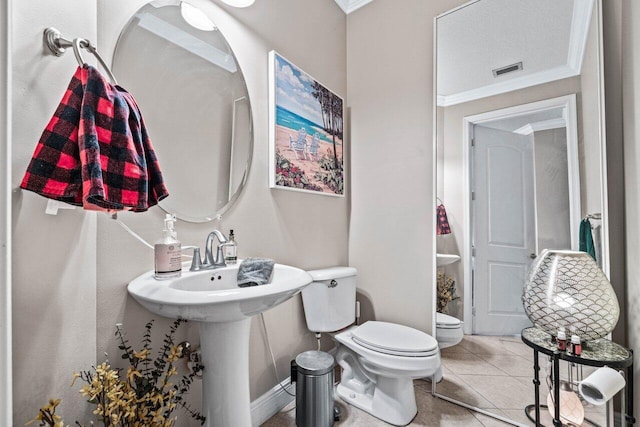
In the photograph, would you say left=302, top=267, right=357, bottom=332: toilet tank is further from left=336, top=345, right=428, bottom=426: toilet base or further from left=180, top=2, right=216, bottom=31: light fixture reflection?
left=180, top=2, right=216, bottom=31: light fixture reflection

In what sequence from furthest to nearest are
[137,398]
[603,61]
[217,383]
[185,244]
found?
1. [603,61]
2. [185,244]
3. [217,383]
4. [137,398]

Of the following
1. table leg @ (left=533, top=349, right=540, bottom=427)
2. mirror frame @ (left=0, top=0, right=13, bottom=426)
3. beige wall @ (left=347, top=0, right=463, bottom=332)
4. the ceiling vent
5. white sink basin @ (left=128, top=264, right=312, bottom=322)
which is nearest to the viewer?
A: mirror frame @ (left=0, top=0, right=13, bottom=426)

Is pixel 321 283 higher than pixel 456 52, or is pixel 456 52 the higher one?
pixel 456 52

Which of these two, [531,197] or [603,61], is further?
[531,197]

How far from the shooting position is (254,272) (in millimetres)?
1216

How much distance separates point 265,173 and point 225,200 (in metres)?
0.30

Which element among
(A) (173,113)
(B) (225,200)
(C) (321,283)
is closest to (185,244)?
(B) (225,200)

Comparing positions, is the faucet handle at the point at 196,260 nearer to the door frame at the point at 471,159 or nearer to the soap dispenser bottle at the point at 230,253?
the soap dispenser bottle at the point at 230,253

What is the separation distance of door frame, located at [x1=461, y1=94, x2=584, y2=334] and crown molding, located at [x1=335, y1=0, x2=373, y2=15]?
1.20 metres

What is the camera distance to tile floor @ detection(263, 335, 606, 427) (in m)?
1.50

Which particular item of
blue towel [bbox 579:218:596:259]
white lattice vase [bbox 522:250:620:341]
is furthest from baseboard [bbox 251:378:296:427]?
blue towel [bbox 579:218:596:259]

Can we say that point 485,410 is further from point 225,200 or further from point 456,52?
point 456,52

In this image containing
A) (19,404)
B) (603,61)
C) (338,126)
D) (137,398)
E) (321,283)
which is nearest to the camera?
(19,404)

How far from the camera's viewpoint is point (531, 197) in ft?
4.95
